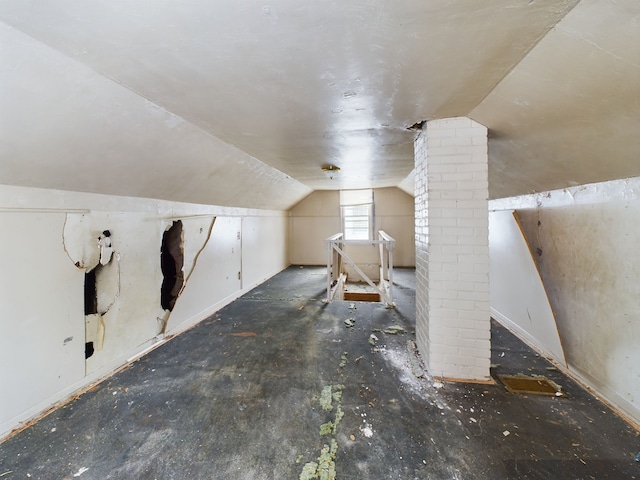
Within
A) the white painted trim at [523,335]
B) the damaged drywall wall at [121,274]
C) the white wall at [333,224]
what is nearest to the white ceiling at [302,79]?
the damaged drywall wall at [121,274]

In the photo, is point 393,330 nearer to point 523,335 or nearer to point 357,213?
point 523,335

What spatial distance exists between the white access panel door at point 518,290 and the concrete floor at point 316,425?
1.01 ft

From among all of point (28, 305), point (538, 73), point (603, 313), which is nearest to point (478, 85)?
point (538, 73)

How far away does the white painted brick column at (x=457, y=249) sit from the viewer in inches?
92.4

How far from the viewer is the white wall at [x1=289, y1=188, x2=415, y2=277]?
792 centimetres

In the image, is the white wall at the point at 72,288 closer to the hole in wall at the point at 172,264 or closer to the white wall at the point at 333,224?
the hole in wall at the point at 172,264

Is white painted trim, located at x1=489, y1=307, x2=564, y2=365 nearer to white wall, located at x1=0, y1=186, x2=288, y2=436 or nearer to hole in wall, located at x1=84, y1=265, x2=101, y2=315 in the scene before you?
white wall, located at x1=0, y1=186, x2=288, y2=436

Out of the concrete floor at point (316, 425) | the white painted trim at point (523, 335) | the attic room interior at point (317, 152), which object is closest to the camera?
the attic room interior at point (317, 152)

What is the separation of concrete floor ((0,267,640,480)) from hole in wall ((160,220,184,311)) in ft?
2.35

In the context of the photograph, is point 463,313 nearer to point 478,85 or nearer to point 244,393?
point 478,85

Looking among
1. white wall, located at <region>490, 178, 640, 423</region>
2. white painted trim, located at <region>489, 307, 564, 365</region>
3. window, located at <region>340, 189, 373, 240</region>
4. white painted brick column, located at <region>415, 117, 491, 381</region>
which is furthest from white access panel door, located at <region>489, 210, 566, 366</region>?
window, located at <region>340, 189, 373, 240</region>

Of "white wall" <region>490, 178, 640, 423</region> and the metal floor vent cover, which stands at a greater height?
"white wall" <region>490, 178, 640, 423</region>

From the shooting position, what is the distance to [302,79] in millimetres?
1688

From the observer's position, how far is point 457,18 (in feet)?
3.84
